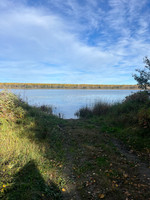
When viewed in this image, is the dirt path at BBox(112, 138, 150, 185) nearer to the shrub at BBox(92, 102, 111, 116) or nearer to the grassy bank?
the grassy bank

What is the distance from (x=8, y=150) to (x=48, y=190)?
1.71 metres

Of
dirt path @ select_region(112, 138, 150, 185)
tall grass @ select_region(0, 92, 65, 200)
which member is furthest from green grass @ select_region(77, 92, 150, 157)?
tall grass @ select_region(0, 92, 65, 200)

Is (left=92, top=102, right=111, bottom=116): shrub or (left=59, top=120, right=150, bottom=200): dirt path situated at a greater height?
(left=92, top=102, right=111, bottom=116): shrub

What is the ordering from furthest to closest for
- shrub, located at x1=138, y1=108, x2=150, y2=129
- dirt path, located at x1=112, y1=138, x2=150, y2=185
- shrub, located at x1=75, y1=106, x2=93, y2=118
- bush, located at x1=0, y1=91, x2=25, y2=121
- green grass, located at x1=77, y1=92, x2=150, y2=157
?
shrub, located at x1=75, y1=106, x2=93, y2=118, shrub, located at x1=138, y1=108, x2=150, y2=129, green grass, located at x1=77, y1=92, x2=150, y2=157, bush, located at x1=0, y1=91, x2=25, y2=121, dirt path, located at x1=112, y1=138, x2=150, y2=185

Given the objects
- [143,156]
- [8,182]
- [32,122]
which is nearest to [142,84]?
[143,156]

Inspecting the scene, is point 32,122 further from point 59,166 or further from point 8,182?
point 8,182

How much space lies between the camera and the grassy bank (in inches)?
136

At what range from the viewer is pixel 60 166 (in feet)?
15.3

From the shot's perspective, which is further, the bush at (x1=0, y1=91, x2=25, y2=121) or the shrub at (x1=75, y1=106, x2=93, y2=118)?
the shrub at (x1=75, y1=106, x2=93, y2=118)

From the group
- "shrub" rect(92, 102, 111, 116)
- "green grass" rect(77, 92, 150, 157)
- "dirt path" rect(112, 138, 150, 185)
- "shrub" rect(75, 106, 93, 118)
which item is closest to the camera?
"dirt path" rect(112, 138, 150, 185)

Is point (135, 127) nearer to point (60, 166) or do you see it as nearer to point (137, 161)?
point (137, 161)

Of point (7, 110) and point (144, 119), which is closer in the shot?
point (7, 110)

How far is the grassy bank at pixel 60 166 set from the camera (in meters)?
3.46

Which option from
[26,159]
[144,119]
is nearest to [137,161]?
[144,119]
